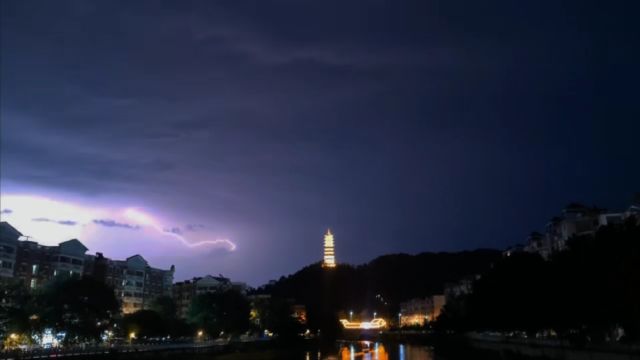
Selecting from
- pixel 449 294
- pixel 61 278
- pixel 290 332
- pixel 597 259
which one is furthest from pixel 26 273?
pixel 449 294

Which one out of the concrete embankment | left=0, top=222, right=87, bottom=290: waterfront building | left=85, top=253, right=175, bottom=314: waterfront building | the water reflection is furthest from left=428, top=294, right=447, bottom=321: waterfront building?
left=0, top=222, right=87, bottom=290: waterfront building

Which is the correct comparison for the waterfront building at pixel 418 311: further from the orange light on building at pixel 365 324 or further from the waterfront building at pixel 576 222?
the waterfront building at pixel 576 222

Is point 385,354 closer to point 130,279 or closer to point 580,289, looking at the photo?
point 580,289

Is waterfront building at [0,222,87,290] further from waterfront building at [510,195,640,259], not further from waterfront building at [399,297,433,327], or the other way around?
waterfront building at [399,297,433,327]

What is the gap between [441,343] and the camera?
126m

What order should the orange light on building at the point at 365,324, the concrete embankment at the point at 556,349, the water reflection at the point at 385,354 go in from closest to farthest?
the concrete embankment at the point at 556,349, the water reflection at the point at 385,354, the orange light on building at the point at 365,324

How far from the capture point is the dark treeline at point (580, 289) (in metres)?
48.9

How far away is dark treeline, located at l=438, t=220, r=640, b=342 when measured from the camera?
48938 mm

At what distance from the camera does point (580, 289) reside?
5416 centimetres

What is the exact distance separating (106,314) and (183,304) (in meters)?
91.7

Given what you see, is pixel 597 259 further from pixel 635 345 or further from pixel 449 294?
pixel 449 294

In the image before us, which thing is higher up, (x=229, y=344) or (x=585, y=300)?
(x=585, y=300)

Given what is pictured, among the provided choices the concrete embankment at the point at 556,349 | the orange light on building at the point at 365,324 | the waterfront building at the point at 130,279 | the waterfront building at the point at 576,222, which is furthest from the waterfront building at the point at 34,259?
the orange light on building at the point at 365,324

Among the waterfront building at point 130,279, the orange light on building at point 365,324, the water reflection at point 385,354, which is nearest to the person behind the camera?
the water reflection at point 385,354
